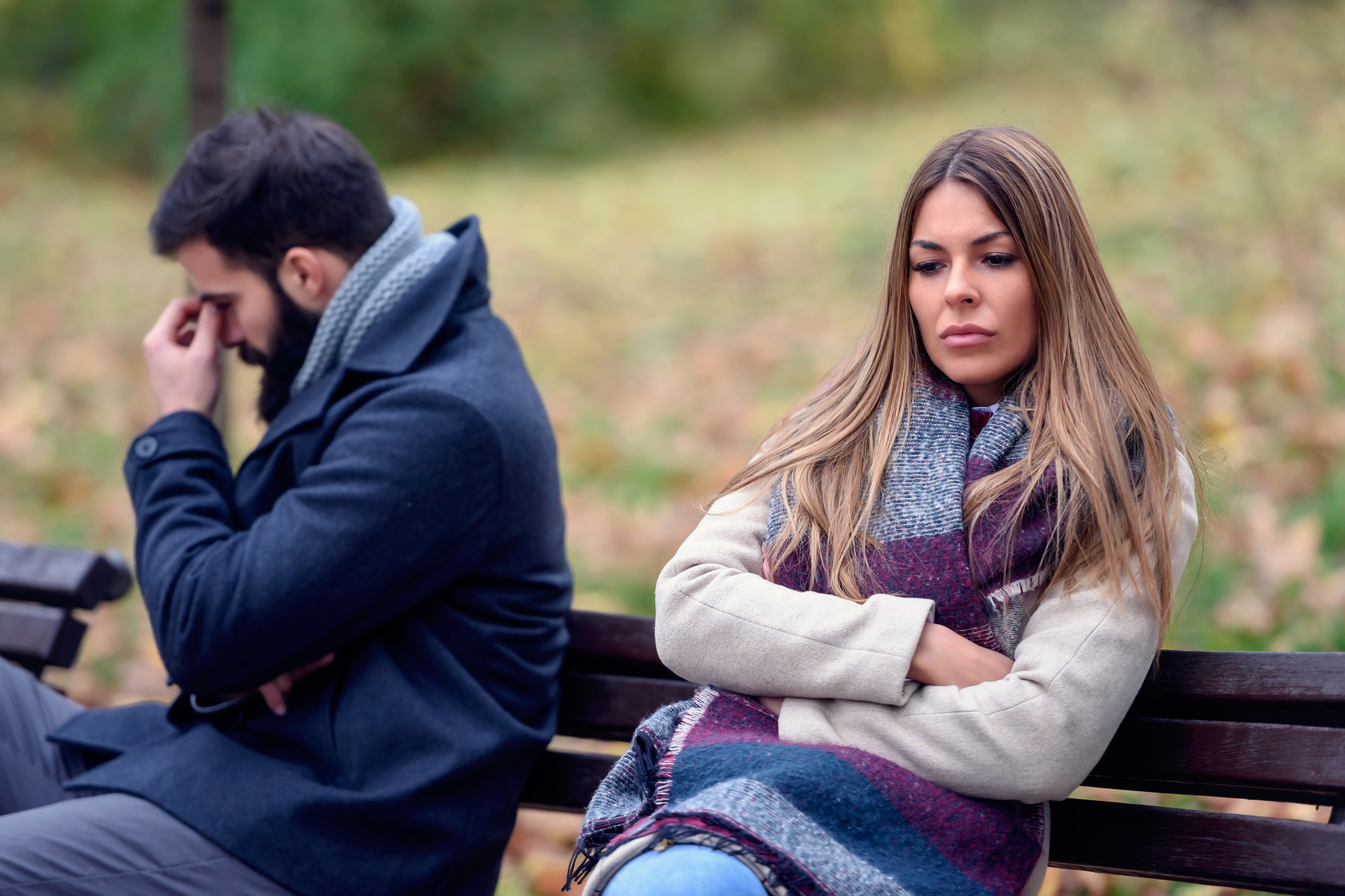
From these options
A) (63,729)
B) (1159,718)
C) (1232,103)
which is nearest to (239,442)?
(63,729)

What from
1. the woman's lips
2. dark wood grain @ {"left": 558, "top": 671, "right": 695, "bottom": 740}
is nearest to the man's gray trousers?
dark wood grain @ {"left": 558, "top": 671, "right": 695, "bottom": 740}

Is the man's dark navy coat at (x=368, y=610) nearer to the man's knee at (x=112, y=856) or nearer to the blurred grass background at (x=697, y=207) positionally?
the man's knee at (x=112, y=856)

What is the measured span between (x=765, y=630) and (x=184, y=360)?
4.58 ft

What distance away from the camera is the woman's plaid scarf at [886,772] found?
165 cm

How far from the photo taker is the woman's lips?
1.97 metres

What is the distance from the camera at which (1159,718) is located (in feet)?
6.73

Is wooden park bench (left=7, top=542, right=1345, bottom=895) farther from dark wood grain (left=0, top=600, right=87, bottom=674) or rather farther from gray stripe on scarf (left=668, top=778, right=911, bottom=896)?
dark wood grain (left=0, top=600, right=87, bottom=674)

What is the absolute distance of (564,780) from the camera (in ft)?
8.30

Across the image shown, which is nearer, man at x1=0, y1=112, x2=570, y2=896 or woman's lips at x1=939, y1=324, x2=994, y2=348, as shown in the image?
woman's lips at x1=939, y1=324, x2=994, y2=348

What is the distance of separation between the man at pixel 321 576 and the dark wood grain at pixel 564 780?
0.14m

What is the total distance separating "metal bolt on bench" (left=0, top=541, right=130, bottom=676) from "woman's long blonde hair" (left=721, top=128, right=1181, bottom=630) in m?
1.76

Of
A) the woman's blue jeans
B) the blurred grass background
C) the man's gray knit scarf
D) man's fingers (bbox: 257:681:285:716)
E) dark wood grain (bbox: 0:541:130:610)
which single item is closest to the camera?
the woman's blue jeans

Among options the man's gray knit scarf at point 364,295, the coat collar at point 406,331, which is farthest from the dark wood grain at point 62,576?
the man's gray knit scarf at point 364,295

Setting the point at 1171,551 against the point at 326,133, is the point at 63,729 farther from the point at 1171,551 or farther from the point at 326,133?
the point at 1171,551
